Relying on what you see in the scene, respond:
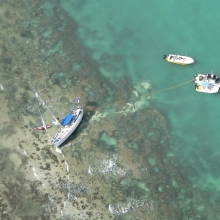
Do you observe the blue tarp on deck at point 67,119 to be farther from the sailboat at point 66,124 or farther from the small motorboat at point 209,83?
the small motorboat at point 209,83

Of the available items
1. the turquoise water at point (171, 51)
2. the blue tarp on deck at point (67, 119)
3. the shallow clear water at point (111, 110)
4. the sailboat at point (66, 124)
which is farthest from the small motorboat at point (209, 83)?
the blue tarp on deck at point (67, 119)

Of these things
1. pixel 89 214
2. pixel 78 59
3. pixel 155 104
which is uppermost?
pixel 78 59

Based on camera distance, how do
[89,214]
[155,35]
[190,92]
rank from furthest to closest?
[155,35], [190,92], [89,214]

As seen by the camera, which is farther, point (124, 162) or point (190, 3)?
point (190, 3)

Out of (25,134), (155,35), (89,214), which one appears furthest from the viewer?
(155,35)

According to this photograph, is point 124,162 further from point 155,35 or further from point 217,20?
point 217,20

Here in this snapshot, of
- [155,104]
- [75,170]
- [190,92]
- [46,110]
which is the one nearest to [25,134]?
[46,110]

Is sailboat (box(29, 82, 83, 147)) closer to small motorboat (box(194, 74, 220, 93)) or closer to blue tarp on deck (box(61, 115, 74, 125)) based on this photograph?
blue tarp on deck (box(61, 115, 74, 125))
